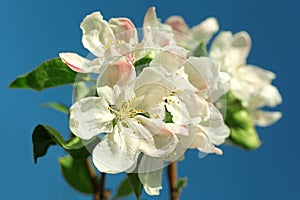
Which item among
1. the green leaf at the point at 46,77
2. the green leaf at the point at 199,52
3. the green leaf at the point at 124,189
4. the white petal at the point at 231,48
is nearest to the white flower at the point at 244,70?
the white petal at the point at 231,48

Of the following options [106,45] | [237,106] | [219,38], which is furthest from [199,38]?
[106,45]

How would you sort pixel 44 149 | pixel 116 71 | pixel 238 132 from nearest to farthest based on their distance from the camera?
pixel 116 71 < pixel 44 149 < pixel 238 132

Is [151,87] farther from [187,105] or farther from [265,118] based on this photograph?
[265,118]

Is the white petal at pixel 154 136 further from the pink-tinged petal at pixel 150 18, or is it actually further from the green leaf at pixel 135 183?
the pink-tinged petal at pixel 150 18

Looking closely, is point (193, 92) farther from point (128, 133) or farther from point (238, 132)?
point (238, 132)

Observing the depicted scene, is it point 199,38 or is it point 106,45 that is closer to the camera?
point 106,45

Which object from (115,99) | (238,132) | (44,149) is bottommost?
(238,132)
